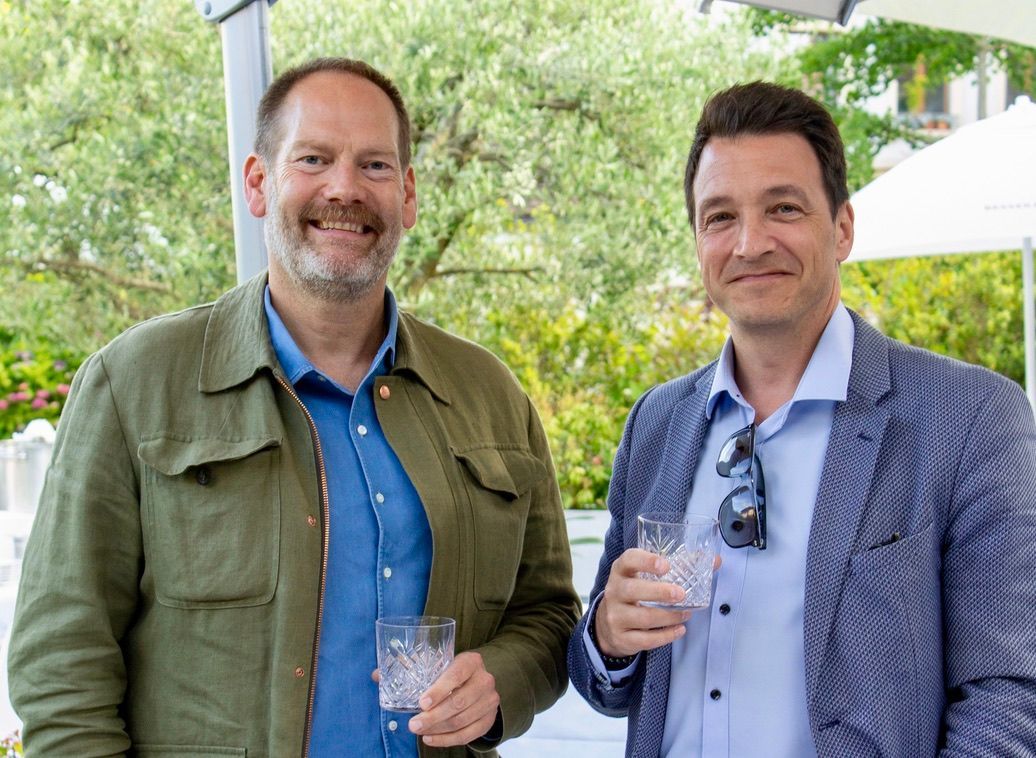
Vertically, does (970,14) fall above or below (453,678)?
above

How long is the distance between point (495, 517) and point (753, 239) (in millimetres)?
716

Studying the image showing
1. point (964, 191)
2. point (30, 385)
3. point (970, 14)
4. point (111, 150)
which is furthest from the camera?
point (30, 385)

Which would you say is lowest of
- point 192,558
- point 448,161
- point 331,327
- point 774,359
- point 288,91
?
point 192,558

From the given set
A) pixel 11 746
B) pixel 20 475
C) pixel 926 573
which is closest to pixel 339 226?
pixel 926 573

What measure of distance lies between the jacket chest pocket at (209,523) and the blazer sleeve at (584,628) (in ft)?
1.97

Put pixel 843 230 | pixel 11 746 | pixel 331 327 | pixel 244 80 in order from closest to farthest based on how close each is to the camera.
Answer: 1. pixel 843 230
2. pixel 331 327
3. pixel 244 80
4. pixel 11 746

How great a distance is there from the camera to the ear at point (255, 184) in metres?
2.30

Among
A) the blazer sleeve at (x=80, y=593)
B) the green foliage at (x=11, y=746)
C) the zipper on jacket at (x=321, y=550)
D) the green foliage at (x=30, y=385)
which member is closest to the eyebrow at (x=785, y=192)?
the zipper on jacket at (x=321, y=550)

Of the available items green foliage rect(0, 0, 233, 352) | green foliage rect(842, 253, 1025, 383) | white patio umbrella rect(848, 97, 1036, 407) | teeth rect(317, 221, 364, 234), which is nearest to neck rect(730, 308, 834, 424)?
teeth rect(317, 221, 364, 234)

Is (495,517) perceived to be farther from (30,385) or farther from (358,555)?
(30,385)

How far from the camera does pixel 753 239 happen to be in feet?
6.63

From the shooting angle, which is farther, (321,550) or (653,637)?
(321,550)

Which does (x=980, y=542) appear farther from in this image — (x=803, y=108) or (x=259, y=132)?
(x=259, y=132)

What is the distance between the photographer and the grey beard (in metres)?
2.17
